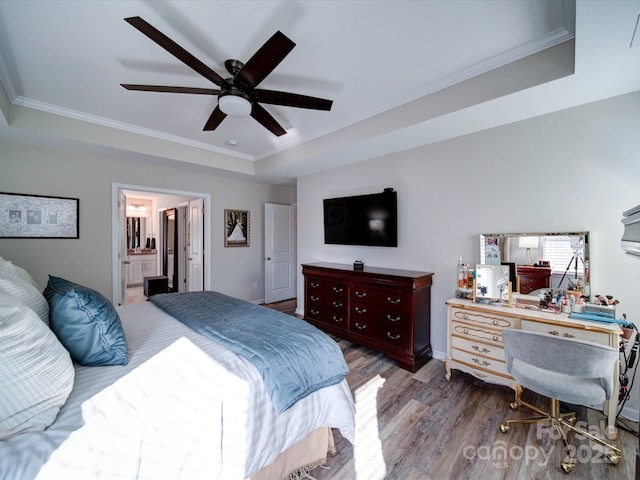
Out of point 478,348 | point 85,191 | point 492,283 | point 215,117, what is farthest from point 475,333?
point 85,191

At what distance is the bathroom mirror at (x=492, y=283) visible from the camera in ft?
7.94

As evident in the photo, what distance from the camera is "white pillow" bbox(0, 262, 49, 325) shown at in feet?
4.26

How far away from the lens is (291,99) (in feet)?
6.61

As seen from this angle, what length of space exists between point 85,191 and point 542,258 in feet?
16.8

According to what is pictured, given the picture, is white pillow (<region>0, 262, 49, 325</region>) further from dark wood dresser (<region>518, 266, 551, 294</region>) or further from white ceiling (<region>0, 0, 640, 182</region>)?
dark wood dresser (<region>518, 266, 551, 294</region>)

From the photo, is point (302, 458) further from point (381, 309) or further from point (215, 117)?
point (215, 117)

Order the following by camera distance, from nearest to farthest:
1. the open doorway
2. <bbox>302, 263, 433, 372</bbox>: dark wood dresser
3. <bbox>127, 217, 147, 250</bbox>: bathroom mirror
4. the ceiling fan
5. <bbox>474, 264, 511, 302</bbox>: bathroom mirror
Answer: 1. the ceiling fan
2. <bbox>474, 264, 511, 302</bbox>: bathroom mirror
3. <bbox>302, 263, 433, 372</bbox>: dark wood dresser
4. the open doorway
5. <bbox>127, 217, 147, 250</bbox>: bathroom mirror

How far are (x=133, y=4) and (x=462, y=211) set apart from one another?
3104 mm

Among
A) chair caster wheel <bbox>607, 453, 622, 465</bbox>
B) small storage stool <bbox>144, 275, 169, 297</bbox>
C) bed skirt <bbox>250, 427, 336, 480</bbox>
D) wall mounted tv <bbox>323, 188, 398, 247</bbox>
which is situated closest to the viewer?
bed skirt <bbox>250, 427, 336, 480</bbox>

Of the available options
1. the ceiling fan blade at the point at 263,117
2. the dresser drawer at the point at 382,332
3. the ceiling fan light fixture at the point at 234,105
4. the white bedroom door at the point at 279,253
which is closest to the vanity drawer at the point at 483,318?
the dresser drawer at the point at 382,332

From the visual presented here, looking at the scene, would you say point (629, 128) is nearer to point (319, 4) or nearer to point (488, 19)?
point (488, 19)

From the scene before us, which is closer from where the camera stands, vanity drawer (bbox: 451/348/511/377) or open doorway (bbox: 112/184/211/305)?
vanity drawer (bbox: 451/348/511/377)

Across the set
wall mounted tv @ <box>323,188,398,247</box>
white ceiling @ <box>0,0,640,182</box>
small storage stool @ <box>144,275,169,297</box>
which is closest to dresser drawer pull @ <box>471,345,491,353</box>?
wall mounted tv @ <box>323,188,398,247</box>

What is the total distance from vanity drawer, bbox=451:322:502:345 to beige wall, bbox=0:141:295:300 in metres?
3.74
